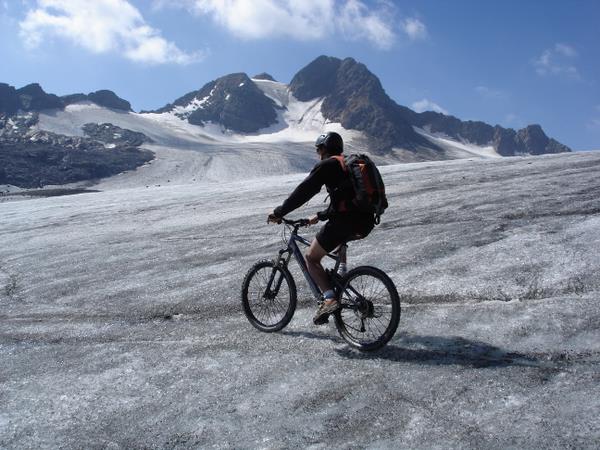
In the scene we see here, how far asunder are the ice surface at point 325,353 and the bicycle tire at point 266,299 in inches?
9.9

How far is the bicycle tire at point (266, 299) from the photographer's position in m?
6.85

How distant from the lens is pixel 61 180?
98562 mm

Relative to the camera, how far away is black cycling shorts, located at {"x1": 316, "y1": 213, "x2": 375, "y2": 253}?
592cm

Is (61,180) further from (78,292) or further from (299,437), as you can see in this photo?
(299,437)

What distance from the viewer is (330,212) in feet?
19.6

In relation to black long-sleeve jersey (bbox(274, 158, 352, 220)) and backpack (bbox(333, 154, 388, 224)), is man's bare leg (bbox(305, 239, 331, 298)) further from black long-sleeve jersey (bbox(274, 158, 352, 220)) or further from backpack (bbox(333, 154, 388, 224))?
backpack (bbox(333, 154, 388, 224))

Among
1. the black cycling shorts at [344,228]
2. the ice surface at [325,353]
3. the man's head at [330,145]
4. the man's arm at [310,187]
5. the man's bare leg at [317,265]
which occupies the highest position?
the man's head at [330,145]

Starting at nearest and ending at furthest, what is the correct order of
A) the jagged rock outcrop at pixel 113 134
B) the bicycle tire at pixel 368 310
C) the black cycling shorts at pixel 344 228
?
the bicycle tire at pixel 368 310 → the black cycling shorts at pixel 344 228 → the jagged rock outcrop at pixel 113 134

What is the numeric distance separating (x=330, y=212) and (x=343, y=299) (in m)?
1.09

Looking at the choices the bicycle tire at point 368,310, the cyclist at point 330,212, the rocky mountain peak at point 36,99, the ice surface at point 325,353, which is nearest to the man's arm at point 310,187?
the cyclist at point 330,212

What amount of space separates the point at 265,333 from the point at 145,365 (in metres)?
1.63

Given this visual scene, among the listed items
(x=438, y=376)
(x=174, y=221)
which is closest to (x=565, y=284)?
(x=438, y=376)

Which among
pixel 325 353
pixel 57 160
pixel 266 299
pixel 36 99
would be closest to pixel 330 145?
pixel 266 299

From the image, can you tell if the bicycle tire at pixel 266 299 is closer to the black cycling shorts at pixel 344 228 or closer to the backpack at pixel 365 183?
the black cycling shorts at pixel 344 228
